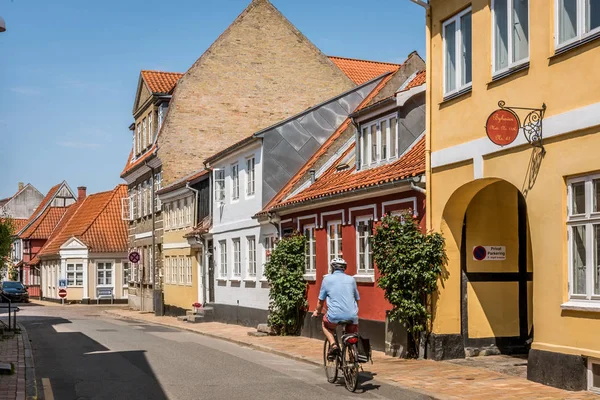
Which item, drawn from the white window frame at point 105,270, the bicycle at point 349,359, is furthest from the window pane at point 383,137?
the white window frame at point 105,270

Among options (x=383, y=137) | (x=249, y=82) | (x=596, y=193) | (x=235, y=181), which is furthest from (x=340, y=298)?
(x=249, y=82)

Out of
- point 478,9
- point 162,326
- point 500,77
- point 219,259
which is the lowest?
point 162,326

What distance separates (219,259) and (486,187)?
16.9m

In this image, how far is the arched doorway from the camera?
16.3 metres

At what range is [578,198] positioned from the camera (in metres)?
12.0

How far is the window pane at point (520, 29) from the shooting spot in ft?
43.3

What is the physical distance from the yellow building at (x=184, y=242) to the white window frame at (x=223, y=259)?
205cm

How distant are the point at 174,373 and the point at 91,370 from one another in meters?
1.69

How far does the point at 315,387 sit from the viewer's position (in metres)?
13.2

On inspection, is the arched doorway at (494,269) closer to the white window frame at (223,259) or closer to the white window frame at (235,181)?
the white window frame at (235,181)

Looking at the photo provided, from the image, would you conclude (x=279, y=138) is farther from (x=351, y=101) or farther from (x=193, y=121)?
(x=193, y=121)

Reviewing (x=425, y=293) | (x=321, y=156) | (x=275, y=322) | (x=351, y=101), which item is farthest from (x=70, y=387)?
(x=351, y=101)

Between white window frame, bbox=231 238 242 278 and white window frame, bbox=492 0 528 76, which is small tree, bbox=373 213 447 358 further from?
white window frame, bbox=231 238 242 278

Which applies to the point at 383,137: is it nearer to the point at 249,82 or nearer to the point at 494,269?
the point at 494,269
